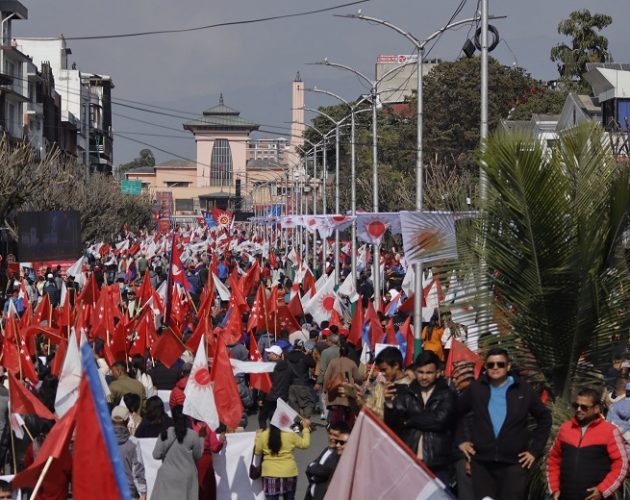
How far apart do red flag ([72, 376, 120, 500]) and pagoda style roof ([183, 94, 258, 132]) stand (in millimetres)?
164494

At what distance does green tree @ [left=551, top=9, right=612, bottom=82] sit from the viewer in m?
61.6

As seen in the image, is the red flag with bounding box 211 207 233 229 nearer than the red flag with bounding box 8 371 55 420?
No

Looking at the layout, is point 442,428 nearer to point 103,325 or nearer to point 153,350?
point 153,350

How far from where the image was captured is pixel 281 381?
1584 centimetres

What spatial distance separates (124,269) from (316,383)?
21109 mm

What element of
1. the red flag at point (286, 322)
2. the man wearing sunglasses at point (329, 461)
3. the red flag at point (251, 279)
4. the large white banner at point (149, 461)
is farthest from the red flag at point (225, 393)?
the red flag at point (251, 279)

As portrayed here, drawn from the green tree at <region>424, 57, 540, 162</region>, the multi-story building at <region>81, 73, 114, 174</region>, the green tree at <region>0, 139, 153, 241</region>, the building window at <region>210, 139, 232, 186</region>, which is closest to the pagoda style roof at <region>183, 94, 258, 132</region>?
the building window at <region>210, 139, 232, 186</region>

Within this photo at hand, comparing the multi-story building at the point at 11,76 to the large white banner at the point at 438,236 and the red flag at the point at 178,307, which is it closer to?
the red flag at the point at 178,307

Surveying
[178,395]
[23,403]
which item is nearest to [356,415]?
[23,403]

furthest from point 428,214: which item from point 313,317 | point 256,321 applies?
point 313,317

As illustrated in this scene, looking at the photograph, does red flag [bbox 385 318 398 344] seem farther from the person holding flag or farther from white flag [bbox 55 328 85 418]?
the person holding flag

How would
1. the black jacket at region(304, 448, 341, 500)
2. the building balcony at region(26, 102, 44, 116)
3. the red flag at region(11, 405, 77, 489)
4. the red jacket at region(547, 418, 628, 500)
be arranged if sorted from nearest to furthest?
the red flag at region(11, 405, 77, 489) < the red jacket at region(547, 418, 628, 500) < the black jacket at region(304, 448, 341, 500) < the building balcony at region(26, 102, 44, 116)

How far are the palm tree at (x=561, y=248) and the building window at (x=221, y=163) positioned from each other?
162384 mm

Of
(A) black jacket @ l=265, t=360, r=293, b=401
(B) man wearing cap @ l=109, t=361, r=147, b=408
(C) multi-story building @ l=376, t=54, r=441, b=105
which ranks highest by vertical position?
(C) multi-story building @ l=376, t=54, r=441, b=105
